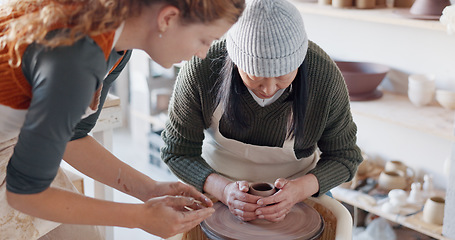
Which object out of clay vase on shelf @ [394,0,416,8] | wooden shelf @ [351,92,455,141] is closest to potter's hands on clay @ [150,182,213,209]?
wooden shelf @ [351,92,455,141]

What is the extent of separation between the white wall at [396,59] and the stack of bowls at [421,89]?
9cm

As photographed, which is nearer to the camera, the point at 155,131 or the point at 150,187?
the point at 150,187

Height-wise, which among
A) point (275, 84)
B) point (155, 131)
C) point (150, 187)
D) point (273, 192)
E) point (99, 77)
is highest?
point (99, 77)

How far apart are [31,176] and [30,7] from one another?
1.01 feet

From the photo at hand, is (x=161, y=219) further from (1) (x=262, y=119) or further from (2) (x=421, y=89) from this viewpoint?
(2) (x=421, y=89)

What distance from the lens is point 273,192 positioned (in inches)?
60.1

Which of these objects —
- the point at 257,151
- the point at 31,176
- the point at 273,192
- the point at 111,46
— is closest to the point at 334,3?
the point at 257,151

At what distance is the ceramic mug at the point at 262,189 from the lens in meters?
1.51

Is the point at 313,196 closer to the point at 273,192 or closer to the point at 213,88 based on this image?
the point at 273,192

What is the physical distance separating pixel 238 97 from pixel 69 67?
0.80m

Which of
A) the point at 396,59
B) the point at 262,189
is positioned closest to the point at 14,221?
the point at 262,189

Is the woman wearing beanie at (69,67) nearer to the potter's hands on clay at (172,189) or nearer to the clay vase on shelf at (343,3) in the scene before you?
the potter's hands on clay at (172,189)

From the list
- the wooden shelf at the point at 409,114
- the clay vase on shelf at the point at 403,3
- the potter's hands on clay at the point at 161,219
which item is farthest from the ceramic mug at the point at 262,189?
the clay vase on shelf at the point at 403,3

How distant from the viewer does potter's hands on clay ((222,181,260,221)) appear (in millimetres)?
1491
